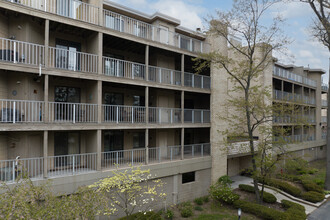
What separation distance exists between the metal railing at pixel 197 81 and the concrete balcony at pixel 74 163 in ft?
17.1

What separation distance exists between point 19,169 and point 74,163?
3.68 m

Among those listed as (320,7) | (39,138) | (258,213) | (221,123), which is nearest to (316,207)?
(258,213)

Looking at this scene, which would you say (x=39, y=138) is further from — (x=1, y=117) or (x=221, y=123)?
(x=221, y=123)

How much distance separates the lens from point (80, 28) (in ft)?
41.3

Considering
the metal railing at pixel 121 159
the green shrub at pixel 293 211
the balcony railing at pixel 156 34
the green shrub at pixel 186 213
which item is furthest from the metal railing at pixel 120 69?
the green shrub at pixel 293 211

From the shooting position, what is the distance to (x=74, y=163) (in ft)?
43.7

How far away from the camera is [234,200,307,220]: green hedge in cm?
1221

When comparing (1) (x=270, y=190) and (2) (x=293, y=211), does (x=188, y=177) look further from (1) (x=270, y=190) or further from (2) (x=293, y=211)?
(1) (x=270, y=190)

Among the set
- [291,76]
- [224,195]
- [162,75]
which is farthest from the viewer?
[291,76]

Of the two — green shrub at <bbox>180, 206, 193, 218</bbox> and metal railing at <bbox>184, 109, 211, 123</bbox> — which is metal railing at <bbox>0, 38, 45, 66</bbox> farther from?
green shrub at <bbox>180, 206, 193, 218</bbox>

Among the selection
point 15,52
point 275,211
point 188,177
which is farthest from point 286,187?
point 15,52

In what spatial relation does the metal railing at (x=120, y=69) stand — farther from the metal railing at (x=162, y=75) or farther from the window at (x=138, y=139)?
the window at (x=138, y=139)

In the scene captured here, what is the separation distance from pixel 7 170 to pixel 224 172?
51.3 feet

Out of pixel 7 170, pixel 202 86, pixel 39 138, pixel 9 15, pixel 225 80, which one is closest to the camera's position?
pixel 7 170
